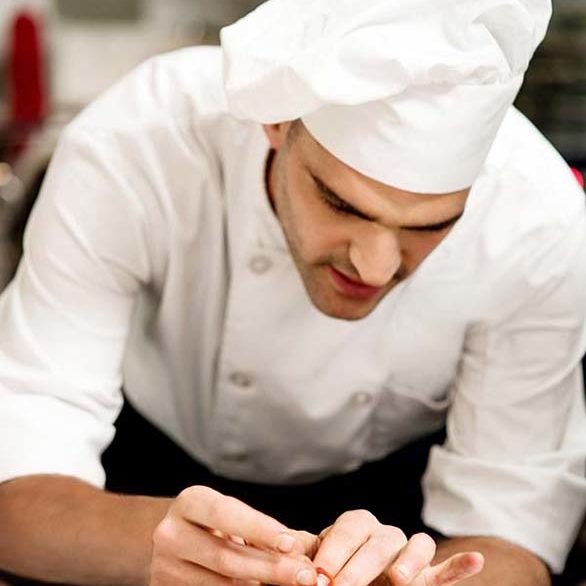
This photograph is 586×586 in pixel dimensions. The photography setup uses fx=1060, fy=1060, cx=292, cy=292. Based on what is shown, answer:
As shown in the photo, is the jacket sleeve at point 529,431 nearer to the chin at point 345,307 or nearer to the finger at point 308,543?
the chin at point 345,307

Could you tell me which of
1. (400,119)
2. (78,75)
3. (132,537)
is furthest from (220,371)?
(78,75)

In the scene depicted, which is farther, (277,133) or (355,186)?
(277,133)

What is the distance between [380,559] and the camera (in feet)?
3.58

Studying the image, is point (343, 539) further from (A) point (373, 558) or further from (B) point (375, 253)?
(B) point (375, 253)

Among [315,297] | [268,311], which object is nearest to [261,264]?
[268,311]

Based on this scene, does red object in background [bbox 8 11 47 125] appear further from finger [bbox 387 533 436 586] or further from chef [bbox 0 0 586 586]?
finger [bbox 387 533 436 586]

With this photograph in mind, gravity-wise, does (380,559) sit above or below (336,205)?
below

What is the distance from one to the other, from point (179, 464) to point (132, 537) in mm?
554

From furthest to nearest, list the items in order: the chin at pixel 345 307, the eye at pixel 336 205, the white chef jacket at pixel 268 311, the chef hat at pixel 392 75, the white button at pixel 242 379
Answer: the white button at pixel 242 379 → the white chef jacket at pixel 268 311 → the chin at pixel 345 307 → the eye at pixel 336 205 → the chef hat at pixel 392 75

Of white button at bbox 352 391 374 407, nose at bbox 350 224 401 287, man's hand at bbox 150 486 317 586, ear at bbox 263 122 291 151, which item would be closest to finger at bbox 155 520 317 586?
man's hand at bbox 150 486 317 586

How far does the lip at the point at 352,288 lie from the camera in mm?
1395

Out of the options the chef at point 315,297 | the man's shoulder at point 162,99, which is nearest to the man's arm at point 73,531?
the chef at point 315,297

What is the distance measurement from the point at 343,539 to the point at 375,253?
373 millimetres

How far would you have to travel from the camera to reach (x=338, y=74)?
121cm
